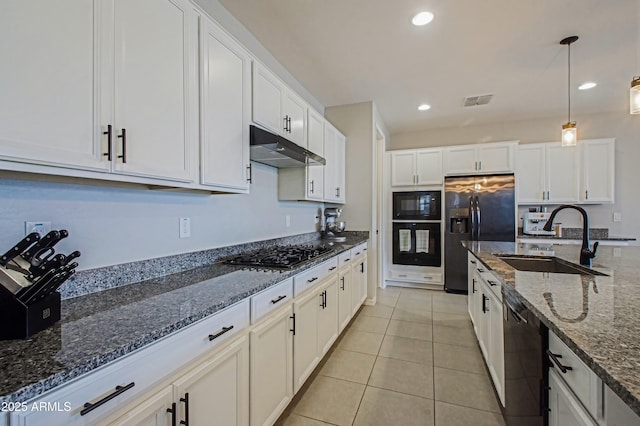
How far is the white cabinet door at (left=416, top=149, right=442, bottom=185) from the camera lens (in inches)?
181

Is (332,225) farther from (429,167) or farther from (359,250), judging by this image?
(429,167)

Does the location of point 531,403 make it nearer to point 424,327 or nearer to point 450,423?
point 450,423

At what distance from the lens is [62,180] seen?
1.14 m

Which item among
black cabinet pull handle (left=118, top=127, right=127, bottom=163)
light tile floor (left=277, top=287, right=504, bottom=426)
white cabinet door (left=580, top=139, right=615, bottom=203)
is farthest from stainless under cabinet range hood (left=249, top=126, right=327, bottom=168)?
white cabinet door (left=580, top=139, right=615, bottom=203)

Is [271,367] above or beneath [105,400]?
beneath

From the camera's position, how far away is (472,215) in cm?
425

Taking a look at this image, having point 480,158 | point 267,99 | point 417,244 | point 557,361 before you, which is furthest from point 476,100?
point 557,361

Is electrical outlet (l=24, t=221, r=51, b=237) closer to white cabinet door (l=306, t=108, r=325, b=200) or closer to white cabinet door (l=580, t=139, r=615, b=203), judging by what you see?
white cabinet door (l=306, t=108, r=325, b=200)

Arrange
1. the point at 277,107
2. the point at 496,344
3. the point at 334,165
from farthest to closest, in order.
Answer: the point at 334,165 → the point at 277,107 → the point at 496,344

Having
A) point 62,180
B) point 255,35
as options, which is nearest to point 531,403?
point 62,180

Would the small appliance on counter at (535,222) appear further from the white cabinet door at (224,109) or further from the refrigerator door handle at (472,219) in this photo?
the white cabinet door at (224,109)

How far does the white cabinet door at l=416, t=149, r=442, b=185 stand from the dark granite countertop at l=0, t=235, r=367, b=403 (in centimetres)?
376

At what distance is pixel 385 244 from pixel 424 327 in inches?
76.1

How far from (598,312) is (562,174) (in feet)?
14.5
